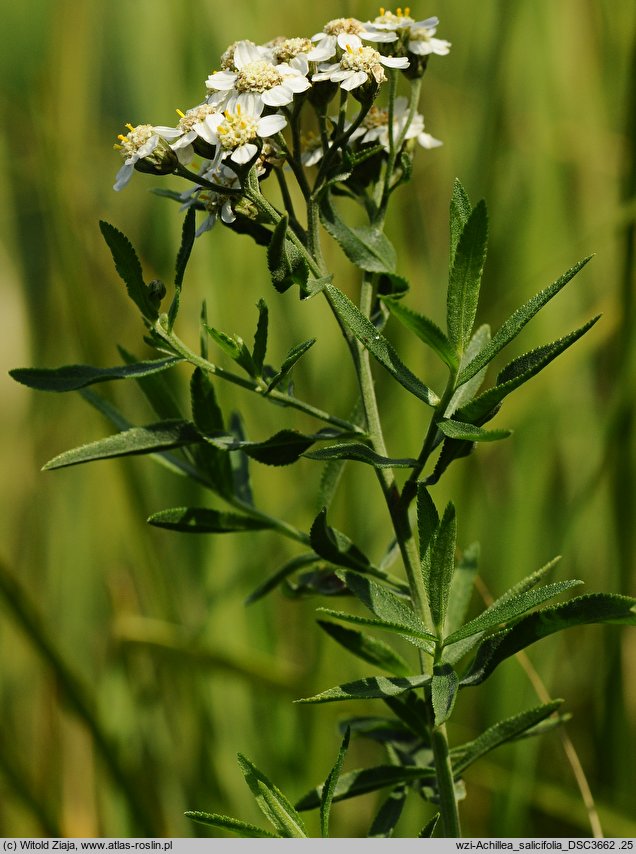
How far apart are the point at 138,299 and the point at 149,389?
184 millimetres

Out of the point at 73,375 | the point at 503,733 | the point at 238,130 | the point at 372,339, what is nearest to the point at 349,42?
the point at 238,130

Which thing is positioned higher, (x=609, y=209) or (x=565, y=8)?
(x=565, y=8)

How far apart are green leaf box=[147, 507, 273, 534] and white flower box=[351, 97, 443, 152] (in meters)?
0.36

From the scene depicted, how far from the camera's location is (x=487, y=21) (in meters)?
2.01

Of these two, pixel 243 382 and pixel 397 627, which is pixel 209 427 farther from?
pixel 397 627

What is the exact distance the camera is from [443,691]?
0.68 meters

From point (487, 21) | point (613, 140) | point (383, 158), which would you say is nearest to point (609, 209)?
point (613, 140)

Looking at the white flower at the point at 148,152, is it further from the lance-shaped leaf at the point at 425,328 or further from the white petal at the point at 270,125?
the lance-shaped leaf at the point at 425,328

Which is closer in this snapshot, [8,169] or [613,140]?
[613,140]

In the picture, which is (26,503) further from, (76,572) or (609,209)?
(609,209)

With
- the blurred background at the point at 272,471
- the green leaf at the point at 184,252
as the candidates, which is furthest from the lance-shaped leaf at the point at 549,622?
the blurred background at the point at 272,471

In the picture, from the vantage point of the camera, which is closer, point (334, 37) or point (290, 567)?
point (334, 37)

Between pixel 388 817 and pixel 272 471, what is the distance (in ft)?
3.32

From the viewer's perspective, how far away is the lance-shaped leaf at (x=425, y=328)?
67cm
